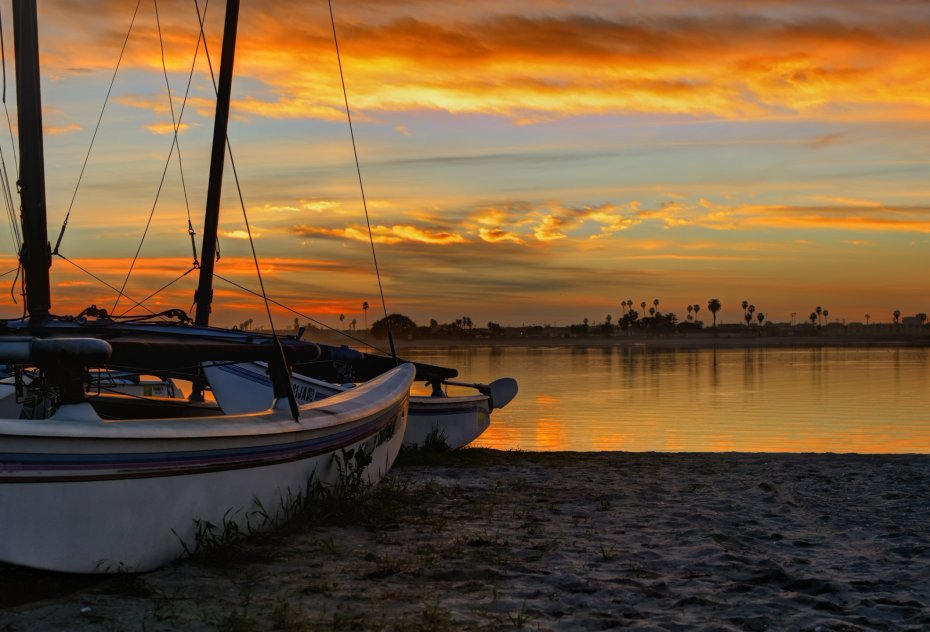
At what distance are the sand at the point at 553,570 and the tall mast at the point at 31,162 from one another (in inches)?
189

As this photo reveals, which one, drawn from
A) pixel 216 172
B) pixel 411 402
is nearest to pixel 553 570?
pixel 411 402

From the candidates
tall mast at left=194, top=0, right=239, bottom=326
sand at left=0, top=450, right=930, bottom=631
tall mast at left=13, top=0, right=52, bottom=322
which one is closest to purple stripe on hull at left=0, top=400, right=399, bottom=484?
sand at left=0, top=450, right=930, bottom=631

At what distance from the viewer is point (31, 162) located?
36.8 ft

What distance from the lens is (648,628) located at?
20.2ft

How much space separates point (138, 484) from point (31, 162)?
613cm

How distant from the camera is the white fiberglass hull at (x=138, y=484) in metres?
6.09

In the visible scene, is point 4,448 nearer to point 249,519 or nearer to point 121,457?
point 121,457

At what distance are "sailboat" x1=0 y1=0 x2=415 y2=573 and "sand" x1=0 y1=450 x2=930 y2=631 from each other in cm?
30

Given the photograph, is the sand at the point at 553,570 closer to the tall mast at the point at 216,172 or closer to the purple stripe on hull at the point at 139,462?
the purple stripe on hull at the point at 139,462

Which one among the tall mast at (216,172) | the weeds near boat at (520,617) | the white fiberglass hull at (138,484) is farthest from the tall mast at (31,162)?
the tall mast at (216,172)

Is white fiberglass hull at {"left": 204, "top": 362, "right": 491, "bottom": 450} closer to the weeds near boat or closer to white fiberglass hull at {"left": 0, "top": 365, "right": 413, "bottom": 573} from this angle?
white fiberglass hull at {"left": 0, "top": 365, "right": 413, "bottom": 573}

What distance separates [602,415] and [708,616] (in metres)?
34.0

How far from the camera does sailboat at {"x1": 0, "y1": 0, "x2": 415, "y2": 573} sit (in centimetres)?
614

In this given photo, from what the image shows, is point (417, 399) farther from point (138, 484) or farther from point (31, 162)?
point (138, 484)
